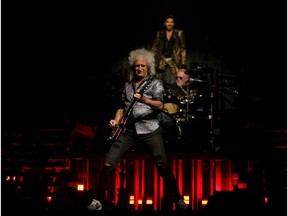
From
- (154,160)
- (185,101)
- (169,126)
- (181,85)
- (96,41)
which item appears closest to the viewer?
(154,160)

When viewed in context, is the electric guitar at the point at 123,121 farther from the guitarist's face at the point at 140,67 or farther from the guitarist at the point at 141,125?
the guitarist's face at the point at 140,67

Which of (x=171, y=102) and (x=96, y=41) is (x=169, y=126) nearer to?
(x=171, y=102)

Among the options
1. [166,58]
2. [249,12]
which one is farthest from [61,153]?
[249,12]

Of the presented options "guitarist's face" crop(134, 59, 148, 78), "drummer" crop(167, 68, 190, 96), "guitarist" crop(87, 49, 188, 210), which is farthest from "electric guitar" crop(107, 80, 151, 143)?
"drummer" crop(167, 68, 190, 96)

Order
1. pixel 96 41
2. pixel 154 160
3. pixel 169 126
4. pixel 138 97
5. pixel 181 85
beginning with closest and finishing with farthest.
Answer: pixel 138 97 → pixel 154 160 → pixel 169 126 → pixel 181 85 → pixel 96 41

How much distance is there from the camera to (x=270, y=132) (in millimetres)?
8547

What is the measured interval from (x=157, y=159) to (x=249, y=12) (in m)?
9.27

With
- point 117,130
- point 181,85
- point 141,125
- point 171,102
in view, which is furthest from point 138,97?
point 181,85

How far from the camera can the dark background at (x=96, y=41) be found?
11789mm

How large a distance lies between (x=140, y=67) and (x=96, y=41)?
8361 millimetres

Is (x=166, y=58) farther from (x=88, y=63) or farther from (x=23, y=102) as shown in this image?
(x=23, y=102)

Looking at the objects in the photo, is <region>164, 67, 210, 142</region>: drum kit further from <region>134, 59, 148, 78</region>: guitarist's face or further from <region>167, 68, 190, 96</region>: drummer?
<region>134, 59, 148, 78</region>: guitarist's face

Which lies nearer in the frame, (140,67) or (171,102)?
(140,67)

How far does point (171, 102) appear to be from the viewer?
9688 mm
